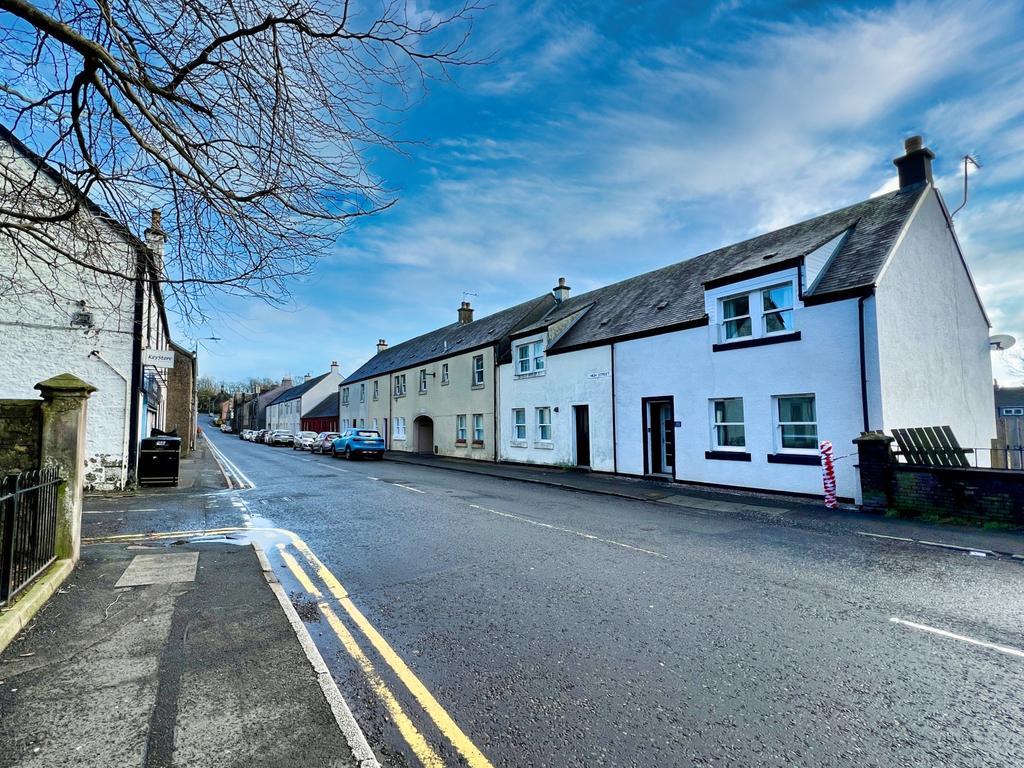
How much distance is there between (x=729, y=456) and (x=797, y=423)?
2028 mm

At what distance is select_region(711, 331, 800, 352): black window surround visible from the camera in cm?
1327

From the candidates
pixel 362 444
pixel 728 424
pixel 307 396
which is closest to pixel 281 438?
pixel 307 396

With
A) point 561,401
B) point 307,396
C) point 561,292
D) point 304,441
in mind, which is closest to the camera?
point 561,401

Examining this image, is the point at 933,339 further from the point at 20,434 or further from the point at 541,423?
the point at 20,434

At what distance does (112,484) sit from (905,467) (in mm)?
19309

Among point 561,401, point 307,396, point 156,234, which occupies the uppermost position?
point 307,396

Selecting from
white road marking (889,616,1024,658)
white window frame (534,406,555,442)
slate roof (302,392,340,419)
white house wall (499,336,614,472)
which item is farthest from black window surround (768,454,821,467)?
slate roof (302,392,340,419)

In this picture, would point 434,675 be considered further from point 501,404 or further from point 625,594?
point 501,404

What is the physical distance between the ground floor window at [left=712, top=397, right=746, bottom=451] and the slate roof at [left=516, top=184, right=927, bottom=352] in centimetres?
253

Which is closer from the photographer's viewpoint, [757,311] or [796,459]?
[796,459]

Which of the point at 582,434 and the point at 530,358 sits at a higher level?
the point at 530,358

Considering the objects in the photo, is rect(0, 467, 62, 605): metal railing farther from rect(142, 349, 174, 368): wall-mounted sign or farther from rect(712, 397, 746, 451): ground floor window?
rect(712, 397, 746, 451): ground floor window

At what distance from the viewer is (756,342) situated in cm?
1396

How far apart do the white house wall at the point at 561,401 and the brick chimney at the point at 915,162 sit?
32.4 ft
